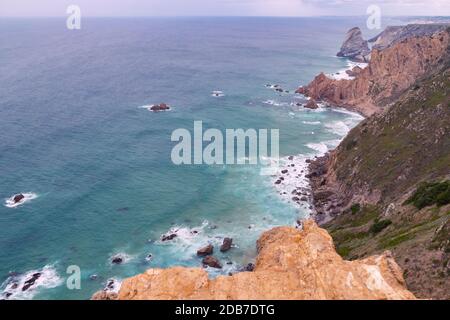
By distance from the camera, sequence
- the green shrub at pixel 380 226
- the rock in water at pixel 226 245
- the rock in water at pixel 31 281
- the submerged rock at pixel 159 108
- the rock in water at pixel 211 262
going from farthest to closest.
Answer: the submerged rock at pixel 159 108 < the rock in water at pixel 226 245 < the rock in water at pixel 211 262 < the rock in water at pixel 31 281 < the green shrub at pixel 380 226

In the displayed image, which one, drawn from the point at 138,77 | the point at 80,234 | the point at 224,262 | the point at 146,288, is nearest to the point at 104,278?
the point at 80,234

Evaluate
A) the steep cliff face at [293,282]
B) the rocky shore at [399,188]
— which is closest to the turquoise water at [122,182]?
the rocky shore at [399,188]

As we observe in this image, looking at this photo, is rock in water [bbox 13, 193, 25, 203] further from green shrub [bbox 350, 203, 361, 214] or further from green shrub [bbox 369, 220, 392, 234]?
green shrub [bbox 369, 220, 392, 234]

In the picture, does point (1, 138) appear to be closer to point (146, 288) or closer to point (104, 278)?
point (104, 278)

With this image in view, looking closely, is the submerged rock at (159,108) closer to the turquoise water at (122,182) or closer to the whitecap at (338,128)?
the turquoise water at (122,182)

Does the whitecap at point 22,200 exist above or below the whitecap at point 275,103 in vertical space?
below

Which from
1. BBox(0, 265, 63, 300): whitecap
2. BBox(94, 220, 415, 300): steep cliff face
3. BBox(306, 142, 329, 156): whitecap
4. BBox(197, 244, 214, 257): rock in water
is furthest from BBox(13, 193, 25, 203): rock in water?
BBox(306, 142, 329, 156): whitecap

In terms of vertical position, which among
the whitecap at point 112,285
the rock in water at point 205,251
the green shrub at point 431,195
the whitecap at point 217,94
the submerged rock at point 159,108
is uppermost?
the whitecap at point 217,94
